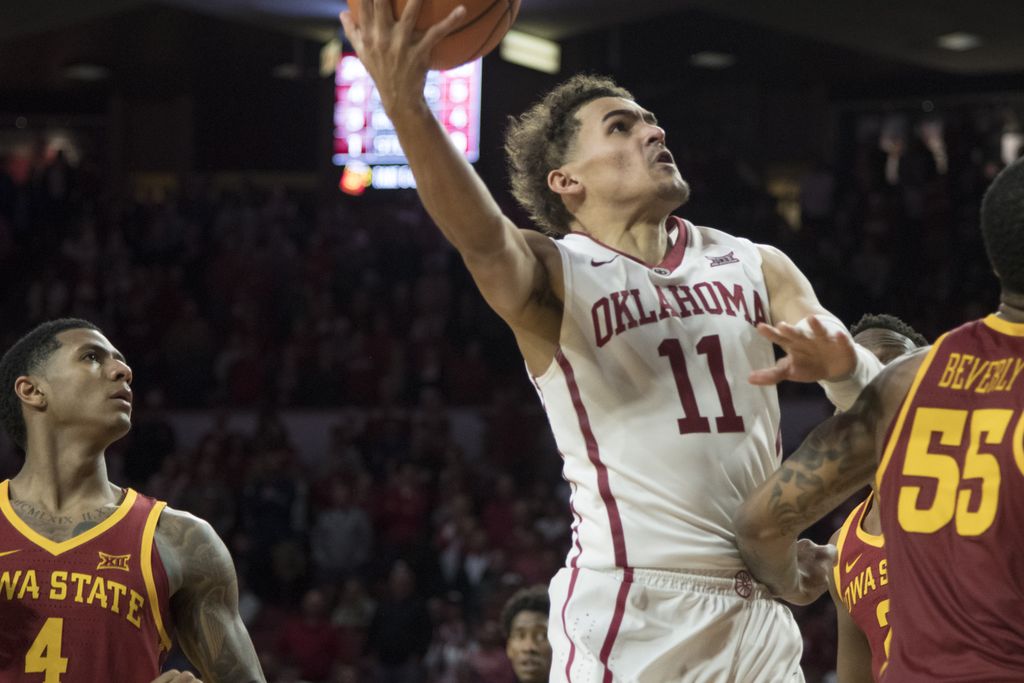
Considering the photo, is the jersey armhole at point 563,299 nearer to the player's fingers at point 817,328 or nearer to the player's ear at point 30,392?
the player's fingers at point 817,328

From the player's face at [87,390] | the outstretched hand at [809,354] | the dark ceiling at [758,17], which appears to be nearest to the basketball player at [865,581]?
the outstretched hand at [809,354]

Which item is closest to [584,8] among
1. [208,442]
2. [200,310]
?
[200,310]

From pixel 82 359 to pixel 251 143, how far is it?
14.5m

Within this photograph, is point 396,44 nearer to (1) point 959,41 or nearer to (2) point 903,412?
(2) point 903,412

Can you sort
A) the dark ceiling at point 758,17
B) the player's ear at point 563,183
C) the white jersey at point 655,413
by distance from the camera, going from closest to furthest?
1. the white jersey at point 655,413
2. the player's ear at point 563,183
3. the dark ceiling at point 758,17

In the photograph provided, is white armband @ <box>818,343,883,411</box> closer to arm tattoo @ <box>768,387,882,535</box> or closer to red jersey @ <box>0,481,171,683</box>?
arm tattoo @ <box>768,387,882,535</box>

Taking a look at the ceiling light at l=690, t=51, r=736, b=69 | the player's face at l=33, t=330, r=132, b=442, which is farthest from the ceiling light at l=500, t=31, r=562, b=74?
the player's face at l=33, t=330, r=132, b=442

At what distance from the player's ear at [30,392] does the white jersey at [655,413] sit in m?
1.73

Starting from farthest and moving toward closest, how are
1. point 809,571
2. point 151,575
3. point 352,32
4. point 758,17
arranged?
point 758,17 → point 151,575 → point 809,571 → point 352,32

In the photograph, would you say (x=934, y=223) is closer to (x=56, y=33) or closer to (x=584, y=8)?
(x=584, y=8)

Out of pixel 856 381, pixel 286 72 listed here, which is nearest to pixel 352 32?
pixel 856 381

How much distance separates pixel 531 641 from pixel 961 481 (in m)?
3.28

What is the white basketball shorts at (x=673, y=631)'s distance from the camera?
3.15m

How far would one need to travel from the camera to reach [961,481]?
2.46 m
